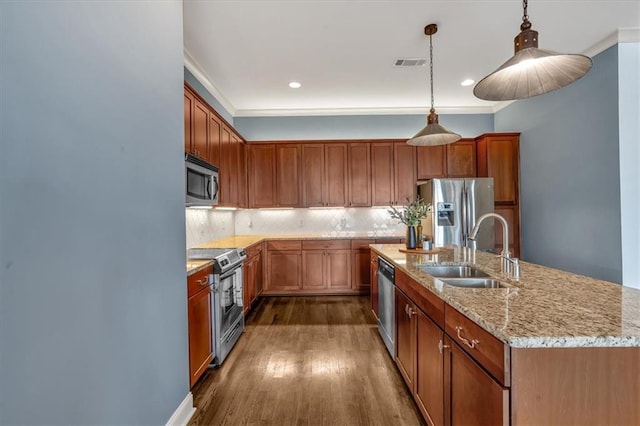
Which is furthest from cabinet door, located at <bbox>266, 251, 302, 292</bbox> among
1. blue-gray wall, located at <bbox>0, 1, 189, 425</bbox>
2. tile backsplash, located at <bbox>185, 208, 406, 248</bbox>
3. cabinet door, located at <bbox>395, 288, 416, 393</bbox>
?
blue-gray wall, located at <bbox>0, 1, 189, 425</bbox>

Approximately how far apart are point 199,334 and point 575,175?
4416 mm

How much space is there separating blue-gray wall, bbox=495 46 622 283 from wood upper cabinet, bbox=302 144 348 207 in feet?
8.97

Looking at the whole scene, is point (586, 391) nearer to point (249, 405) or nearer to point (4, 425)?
point (4, 425)

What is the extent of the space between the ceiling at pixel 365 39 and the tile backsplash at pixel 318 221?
1.91 meters

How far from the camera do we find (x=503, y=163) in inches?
176

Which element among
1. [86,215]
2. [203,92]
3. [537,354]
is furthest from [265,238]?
[537,354]

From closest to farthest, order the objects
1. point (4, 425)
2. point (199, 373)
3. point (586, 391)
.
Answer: point (4, 425)
point (586, 391)
point (199, 373)

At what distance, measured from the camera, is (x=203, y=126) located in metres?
2.99

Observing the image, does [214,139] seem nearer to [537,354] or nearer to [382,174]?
[382,174]

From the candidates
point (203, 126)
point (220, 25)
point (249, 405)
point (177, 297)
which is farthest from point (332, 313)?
point (220, 25)

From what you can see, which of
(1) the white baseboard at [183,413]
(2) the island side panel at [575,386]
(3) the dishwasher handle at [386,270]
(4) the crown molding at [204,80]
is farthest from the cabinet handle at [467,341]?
(4) the crown molding at [204,80]

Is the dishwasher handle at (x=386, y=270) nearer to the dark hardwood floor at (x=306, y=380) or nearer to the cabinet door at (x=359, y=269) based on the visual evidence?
the dark hardwood floor at (x=306, y=380)

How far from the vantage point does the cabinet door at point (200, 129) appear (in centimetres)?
278

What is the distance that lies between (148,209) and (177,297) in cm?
64
